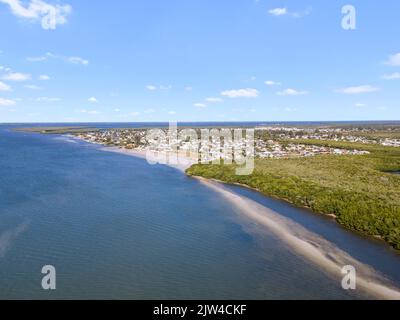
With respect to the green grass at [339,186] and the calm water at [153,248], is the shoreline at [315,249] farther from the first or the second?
the green grass at [339,186]

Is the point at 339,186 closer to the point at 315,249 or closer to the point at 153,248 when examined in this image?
the point at 315,249

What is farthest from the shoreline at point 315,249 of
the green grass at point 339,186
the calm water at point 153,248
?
the green grass at point 339,186

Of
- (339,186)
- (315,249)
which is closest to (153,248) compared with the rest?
(315,249)

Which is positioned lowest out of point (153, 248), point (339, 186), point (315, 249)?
point (315, 249)

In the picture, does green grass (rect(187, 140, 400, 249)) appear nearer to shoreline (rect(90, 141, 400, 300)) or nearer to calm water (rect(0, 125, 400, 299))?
calm water (rect(0, 125, 400, 299))

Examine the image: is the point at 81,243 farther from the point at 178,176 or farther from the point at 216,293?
the point at 178,176
